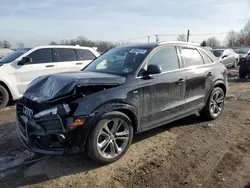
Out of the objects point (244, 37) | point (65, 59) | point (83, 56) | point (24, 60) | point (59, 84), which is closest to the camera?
point (59, 84)

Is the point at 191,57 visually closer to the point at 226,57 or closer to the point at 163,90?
the point at 163,90

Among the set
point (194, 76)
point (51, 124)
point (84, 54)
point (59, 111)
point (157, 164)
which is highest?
point (84, 54)

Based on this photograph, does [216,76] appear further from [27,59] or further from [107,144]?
[27,59]

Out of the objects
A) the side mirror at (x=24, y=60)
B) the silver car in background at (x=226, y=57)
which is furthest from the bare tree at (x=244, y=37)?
the side mirror at (x=24, y=60)

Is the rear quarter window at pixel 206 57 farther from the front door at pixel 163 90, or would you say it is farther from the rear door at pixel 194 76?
the front door at pixel 163 90

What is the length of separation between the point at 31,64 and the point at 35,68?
0.16m

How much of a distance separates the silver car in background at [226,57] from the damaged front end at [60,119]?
14.2 metres

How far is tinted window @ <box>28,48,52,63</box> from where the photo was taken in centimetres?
793

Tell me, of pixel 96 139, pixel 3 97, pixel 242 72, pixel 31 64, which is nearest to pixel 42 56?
pixel 31 64

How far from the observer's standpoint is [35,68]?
25.7ft

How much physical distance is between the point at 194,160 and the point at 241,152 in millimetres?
853

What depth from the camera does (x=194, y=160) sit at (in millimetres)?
3939

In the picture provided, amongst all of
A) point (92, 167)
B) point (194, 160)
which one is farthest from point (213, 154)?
point (92, 167)

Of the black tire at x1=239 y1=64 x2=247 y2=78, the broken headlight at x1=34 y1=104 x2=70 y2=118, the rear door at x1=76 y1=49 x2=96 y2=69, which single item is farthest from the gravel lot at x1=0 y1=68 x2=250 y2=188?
the black tire at x1=239 y1=64 x2=247 y2=78
